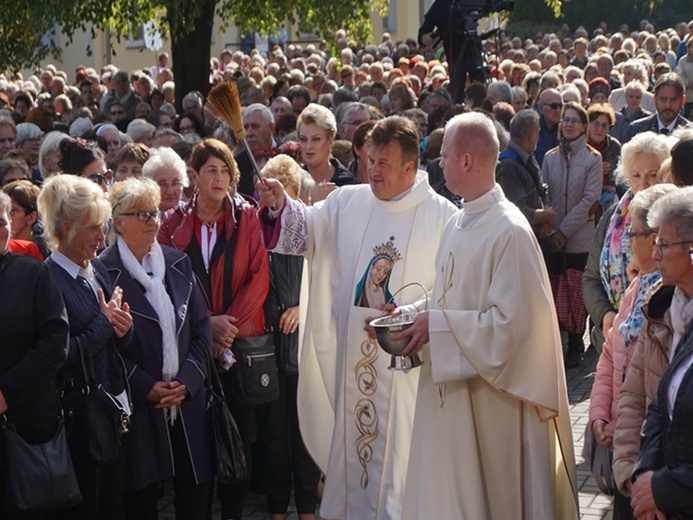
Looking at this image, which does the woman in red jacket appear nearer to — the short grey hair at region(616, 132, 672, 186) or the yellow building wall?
the short grey hair at region(616, 132, 672, 186)

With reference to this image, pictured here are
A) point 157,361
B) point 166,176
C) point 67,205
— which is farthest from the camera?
point 166,176

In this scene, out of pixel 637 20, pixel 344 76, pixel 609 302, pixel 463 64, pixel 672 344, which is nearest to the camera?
pixel 672 344

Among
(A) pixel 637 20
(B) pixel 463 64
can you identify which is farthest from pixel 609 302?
(A) pixel 637 20

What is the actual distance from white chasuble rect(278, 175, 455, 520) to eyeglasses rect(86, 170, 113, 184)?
5.27 feet

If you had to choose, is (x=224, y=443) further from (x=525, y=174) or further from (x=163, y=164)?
(x=525, y=174)

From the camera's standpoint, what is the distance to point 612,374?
5098mm

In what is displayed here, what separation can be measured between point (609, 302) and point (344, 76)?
1359cm

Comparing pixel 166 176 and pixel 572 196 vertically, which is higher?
pixel 166 176

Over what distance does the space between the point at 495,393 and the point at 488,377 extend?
15 centimetres

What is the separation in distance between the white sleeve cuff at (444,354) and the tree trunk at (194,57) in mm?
11655

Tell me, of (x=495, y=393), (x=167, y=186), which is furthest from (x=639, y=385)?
(x=167, y=186)

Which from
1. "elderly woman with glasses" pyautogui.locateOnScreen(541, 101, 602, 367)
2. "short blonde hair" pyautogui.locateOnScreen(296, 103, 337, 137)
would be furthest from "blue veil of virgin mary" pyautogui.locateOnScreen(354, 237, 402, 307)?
"elderly woman with glasses" pyautogui.locateOnScreen(541, 101, 602, 367)

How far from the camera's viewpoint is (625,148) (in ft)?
21.6

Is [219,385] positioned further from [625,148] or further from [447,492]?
[625,148]
